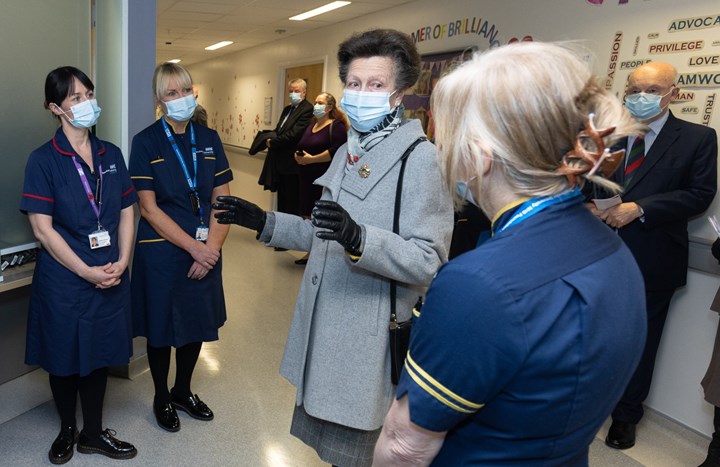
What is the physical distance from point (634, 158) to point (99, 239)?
2.52 m

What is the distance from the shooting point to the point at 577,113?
680mm

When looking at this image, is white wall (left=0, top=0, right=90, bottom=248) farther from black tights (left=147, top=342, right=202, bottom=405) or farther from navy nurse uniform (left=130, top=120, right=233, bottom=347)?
black tights (left=147, top=342, right=202, bottom=405)

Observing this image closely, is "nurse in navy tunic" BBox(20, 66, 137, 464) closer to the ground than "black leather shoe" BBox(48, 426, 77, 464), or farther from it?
farther from it

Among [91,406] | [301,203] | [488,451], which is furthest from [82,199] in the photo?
[301,203]

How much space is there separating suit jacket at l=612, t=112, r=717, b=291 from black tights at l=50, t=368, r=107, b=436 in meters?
2.51

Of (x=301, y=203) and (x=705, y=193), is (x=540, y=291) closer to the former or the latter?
(x=705, y=193)

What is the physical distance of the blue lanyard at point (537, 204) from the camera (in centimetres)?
73

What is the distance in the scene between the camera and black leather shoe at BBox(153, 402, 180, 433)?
2.36 m

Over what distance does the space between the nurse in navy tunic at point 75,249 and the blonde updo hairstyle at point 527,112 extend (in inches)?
65.6

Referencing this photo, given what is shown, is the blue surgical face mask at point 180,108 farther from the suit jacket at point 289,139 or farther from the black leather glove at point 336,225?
the suit jacket at point 289,139

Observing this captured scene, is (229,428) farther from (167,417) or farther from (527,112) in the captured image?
(527,112)

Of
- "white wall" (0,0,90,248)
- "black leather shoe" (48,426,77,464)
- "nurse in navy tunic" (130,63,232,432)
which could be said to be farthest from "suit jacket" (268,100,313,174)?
"black leather shoe" (48,426,77,464)

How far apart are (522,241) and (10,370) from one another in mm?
2878

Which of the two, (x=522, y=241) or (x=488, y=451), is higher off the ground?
(x=522, y=241)
